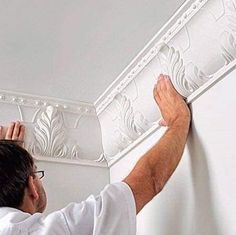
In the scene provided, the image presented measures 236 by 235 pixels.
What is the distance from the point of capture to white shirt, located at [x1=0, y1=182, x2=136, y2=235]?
966 mm

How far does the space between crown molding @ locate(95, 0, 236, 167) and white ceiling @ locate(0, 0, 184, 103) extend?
47 millimetres

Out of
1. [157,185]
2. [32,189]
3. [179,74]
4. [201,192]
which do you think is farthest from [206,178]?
[32,189]

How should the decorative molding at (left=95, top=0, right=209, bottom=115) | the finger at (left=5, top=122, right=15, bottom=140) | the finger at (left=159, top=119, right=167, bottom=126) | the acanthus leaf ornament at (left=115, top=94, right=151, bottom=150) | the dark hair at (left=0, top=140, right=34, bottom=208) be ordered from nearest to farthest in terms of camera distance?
1. the dark hair at (left=0, top=140, right=34, bottom=208)
2. the decorative molding at (left=95, top=0, right=209, bottom=115)
3. the finger at (left=159, top=119, right=167, bottom=126)
4. the acanthus leaf ornament at (left=115, top=94, right=151, bottom=150)
5. the finger at (left=5, top=122, right=15, bottom=140)

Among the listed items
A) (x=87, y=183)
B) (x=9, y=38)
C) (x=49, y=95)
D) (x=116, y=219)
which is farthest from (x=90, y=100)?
Answer: (x=116, y=219)

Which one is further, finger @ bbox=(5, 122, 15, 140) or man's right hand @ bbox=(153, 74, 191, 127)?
finger @ bbox=(5, 122, 15, 140)

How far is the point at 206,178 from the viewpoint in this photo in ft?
3.95

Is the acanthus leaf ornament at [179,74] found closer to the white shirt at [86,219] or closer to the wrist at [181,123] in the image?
the wrist at [181,123]

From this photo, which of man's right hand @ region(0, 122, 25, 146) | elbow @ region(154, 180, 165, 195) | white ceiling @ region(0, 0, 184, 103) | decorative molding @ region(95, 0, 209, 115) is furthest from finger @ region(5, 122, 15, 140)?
elbow @ region(154, 180, 165, 195)

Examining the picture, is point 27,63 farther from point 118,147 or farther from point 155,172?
point 155,172

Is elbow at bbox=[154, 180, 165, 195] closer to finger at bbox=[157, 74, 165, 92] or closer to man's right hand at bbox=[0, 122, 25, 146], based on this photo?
finger at bbox=[157, 74, 165, 92]

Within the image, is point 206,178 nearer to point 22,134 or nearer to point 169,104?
point 169,104

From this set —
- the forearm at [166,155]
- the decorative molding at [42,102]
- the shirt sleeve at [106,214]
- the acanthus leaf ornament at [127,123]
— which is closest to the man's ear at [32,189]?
the shirt sleeve at [106,214]

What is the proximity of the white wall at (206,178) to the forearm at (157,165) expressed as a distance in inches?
2.1

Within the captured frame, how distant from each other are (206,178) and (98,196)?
12.7 inches
